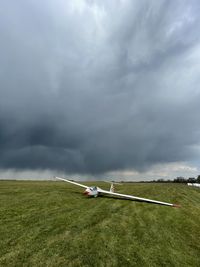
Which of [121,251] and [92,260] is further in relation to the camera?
[121,251]

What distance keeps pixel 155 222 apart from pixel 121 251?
7.59 meters

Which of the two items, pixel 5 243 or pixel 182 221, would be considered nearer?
pixel 5 243

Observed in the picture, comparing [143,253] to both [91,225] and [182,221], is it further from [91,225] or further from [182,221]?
[182,221]

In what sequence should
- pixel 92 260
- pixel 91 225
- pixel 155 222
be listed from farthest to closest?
1. pixel 155 222
2. pixel 91 225
3. pixel 92 260

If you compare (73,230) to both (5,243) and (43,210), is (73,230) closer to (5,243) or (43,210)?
(5,243)

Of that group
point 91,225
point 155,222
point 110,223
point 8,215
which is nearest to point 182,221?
point 155,222

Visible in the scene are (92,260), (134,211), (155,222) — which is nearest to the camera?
(92,260)

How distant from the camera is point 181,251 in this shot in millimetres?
13172

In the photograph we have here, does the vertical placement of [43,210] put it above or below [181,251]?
above

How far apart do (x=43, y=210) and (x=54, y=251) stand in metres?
8.34

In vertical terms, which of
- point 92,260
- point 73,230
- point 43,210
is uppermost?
point 43,210

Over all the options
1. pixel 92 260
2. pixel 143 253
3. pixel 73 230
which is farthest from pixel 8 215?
pixel 143 253

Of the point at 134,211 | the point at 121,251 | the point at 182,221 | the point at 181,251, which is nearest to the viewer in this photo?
the point at 121,251

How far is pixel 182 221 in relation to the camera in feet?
66.3
